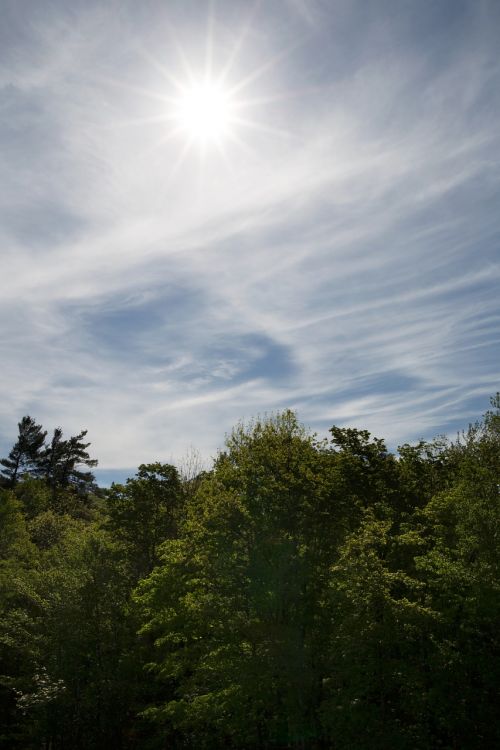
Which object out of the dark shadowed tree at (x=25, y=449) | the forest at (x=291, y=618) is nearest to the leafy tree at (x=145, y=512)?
the forest at (x=291, y=618)

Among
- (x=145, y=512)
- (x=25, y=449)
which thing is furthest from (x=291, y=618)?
(x=25, y=449)

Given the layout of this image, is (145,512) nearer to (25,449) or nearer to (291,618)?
(291,618)

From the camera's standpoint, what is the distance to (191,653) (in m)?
26.7

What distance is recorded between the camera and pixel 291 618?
79.0 ft

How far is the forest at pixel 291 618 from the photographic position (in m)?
19.7

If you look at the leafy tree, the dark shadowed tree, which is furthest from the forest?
the dark shadowed tree

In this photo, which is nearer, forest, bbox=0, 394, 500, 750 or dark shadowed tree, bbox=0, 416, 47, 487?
forest, bbox=0, 394, 500, 750

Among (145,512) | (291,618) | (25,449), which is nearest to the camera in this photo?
(291,618)

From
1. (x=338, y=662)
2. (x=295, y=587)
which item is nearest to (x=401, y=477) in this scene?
(x=295, y=587)

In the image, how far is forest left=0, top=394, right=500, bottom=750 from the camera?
1970 centimetres

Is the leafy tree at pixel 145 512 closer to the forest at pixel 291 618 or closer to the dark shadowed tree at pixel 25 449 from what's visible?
the forest at pixel 291 618

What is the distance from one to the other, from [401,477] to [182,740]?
2053 cm

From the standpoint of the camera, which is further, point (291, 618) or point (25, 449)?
point (25, 449)

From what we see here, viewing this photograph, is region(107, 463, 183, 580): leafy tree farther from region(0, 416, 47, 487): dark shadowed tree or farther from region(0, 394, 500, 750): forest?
region(0, 416, 47, 487): dark shadowed tree
